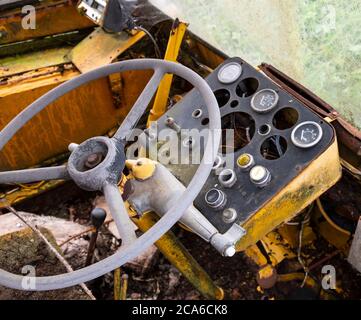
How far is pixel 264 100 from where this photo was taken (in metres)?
1.88

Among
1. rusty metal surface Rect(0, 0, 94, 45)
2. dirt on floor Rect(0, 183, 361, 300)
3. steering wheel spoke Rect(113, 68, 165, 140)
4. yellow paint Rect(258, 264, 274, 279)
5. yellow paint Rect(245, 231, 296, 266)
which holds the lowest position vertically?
dirt on floor Rect(0, 183, 361, 300)

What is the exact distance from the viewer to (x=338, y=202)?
204 centimetres

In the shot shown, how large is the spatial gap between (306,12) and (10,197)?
72.7 inches

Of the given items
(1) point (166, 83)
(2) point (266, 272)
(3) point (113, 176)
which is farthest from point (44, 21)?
(2) point (266, 272)

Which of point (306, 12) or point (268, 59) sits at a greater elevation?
point (306, 12)

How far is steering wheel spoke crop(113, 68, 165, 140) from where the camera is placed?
1.58 meters

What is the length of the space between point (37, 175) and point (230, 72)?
37.3 inches

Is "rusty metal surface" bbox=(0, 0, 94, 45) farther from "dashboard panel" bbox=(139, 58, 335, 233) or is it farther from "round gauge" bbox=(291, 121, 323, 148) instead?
"round gauge" bbox=(291, 121, 323, 148)

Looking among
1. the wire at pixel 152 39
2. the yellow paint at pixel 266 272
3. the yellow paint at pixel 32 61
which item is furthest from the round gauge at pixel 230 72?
the yellow paint at pixel 32 61

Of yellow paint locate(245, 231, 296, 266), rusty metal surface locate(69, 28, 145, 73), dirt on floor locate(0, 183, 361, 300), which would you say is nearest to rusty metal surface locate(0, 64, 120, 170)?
rusty metal surface locate(69, 28, 145, 73)

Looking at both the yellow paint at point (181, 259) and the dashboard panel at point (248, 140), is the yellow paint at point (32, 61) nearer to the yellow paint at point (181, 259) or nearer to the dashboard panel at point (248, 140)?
the dashboard panel at point (248, 140)

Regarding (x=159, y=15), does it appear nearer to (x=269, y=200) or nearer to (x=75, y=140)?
(x=75, y=140)

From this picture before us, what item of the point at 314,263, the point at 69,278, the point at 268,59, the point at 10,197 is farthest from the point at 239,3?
the point at 69,278

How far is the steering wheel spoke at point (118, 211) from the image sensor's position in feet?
4.52
